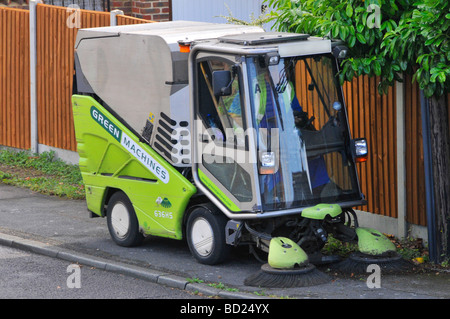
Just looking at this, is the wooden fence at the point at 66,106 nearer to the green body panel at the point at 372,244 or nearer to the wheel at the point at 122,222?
the green body panel at the point at 372,244

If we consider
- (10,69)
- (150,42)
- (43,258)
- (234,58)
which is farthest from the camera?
(10,69)

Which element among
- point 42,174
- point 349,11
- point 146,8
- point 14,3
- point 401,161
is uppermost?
point 14,3

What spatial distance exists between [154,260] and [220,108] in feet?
6.27

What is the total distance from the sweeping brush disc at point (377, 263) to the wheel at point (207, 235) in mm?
1231

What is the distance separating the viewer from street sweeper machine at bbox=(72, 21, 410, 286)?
850cm

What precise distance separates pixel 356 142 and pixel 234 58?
156 centimetres

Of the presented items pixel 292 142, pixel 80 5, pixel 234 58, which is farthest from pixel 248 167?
pixel 80 5

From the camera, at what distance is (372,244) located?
8.67 m

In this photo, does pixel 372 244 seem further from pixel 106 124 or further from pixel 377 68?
pixel 106 124

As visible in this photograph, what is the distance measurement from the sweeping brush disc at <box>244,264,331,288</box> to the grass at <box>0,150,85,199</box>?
5.31m

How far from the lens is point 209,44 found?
889 cm

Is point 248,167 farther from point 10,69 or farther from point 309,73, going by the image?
point 10,69

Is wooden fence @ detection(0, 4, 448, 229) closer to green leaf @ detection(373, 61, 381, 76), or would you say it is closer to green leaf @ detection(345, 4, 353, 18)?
green leaf @ detection(373, 61, 381, 76)

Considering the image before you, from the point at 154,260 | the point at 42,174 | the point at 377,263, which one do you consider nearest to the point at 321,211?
the point at 377,263
